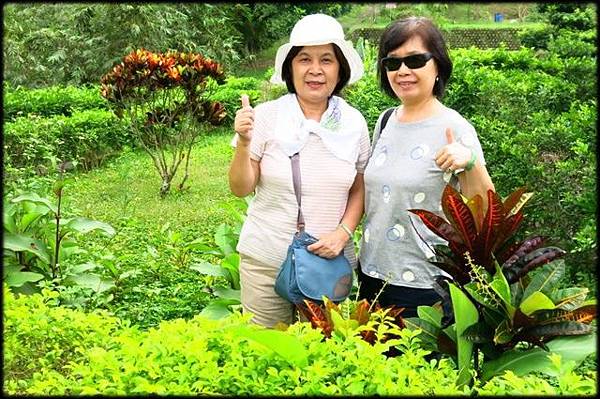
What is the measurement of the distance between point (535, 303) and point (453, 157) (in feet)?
1.67

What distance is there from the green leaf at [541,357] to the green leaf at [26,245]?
2478 millimetres

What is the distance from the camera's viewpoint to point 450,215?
2355 mm

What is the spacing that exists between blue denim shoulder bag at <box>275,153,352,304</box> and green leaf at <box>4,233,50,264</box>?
1676 mm

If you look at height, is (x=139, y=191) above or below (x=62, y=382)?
below

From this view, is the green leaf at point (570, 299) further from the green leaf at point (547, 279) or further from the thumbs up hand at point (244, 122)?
the thumbs up hand at point (244, 122)

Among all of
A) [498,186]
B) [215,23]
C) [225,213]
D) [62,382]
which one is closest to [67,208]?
[225,213]

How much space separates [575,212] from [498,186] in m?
0.71

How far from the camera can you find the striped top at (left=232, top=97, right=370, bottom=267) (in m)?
2.78

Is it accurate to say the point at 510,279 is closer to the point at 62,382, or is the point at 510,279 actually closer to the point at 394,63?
the point at 394,63

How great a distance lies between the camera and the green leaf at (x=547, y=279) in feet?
7.45

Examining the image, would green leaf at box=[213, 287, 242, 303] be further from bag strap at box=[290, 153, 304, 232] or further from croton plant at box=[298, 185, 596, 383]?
croton plant at box=[298, 185, 596, 383]

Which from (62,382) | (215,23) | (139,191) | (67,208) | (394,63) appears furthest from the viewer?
(215,23)

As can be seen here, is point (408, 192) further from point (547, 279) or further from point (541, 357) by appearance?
point (541, 357)

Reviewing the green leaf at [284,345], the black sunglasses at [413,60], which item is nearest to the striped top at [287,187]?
the black sunglasses at [413,60]
